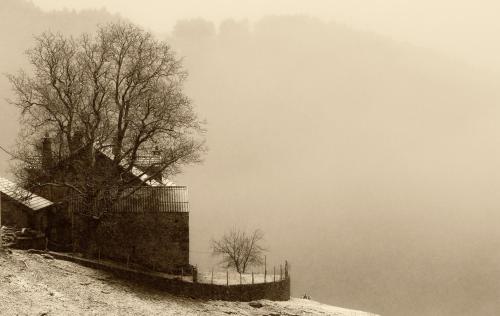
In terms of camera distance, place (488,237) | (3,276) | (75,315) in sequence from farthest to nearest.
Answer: (488,237)
(3,276)
(75,315)

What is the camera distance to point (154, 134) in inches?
1378

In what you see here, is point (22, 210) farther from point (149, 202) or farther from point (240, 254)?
point (240, 254)

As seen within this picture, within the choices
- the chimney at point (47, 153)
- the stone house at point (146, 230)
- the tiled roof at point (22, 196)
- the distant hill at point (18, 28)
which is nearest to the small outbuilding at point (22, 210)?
the tiled roof at point (22, 196)

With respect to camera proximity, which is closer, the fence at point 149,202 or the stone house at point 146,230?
the fence at point 149,202

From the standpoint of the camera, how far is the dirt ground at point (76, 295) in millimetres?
21859

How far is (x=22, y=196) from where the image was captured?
117 ft

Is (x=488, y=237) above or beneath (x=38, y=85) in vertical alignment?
beneath

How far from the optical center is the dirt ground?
21.9m

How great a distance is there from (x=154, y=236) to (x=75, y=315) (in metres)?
17.1

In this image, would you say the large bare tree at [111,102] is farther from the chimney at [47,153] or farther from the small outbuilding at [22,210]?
the small outbuilding at [22,210]

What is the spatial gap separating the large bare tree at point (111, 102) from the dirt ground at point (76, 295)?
20.0ft

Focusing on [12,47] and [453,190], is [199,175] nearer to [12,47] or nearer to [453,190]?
[12,47]

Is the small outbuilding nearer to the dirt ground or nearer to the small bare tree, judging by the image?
the dirt ground

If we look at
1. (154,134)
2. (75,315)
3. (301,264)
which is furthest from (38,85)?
(301,264)
